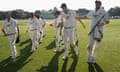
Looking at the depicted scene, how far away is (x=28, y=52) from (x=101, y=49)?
3901 millimetres

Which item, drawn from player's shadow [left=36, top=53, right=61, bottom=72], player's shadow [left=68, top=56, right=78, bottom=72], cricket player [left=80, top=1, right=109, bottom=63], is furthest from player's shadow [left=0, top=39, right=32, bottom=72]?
cricket player [left=80, top=1, right=109, bottom=63]

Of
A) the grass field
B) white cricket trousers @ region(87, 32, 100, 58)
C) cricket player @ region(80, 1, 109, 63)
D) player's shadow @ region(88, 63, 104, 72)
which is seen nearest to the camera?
player's shadow @ region(88, 63, 104, 72)

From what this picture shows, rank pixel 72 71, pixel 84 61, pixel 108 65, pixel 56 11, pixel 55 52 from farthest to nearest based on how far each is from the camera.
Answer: pixel 56 11, pixel 55 52, pixel 84 61, pixel 108 65, pixel 72 71

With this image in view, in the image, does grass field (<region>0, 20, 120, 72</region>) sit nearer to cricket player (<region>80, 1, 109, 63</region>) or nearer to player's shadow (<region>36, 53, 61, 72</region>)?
player's shadow (<region>36, 53, 61, 72</region>)

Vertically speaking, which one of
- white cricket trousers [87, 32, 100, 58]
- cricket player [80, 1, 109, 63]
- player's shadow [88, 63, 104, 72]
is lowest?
player's shadow [88, 63, 104, 72]

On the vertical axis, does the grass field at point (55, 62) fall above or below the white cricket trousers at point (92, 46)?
below

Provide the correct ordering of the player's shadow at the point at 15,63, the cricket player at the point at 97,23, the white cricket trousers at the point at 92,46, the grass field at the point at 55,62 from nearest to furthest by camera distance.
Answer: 1. the grass field at the point at 55,62
2. the cricket player at the point at 97,23
3. the player's shadow at the point at 15,63
4. the white cricket trousers at the point at 92,46

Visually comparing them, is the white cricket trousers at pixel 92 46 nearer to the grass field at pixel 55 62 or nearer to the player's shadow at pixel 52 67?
the grass field at pixel 55 62

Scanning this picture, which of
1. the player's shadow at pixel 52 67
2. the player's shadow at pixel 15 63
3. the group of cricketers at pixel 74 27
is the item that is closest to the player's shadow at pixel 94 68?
the group of cricketers at pixel 74 27

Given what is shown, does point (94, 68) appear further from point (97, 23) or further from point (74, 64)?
point (97, 23)

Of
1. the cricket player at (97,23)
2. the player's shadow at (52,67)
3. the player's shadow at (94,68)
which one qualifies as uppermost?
the cricket player at (97,23)

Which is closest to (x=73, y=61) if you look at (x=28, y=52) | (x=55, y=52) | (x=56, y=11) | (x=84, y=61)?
(x=84, y=61)

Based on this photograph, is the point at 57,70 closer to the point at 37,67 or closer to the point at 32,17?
the point at 37,67

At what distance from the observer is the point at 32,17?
18812 millimetres
